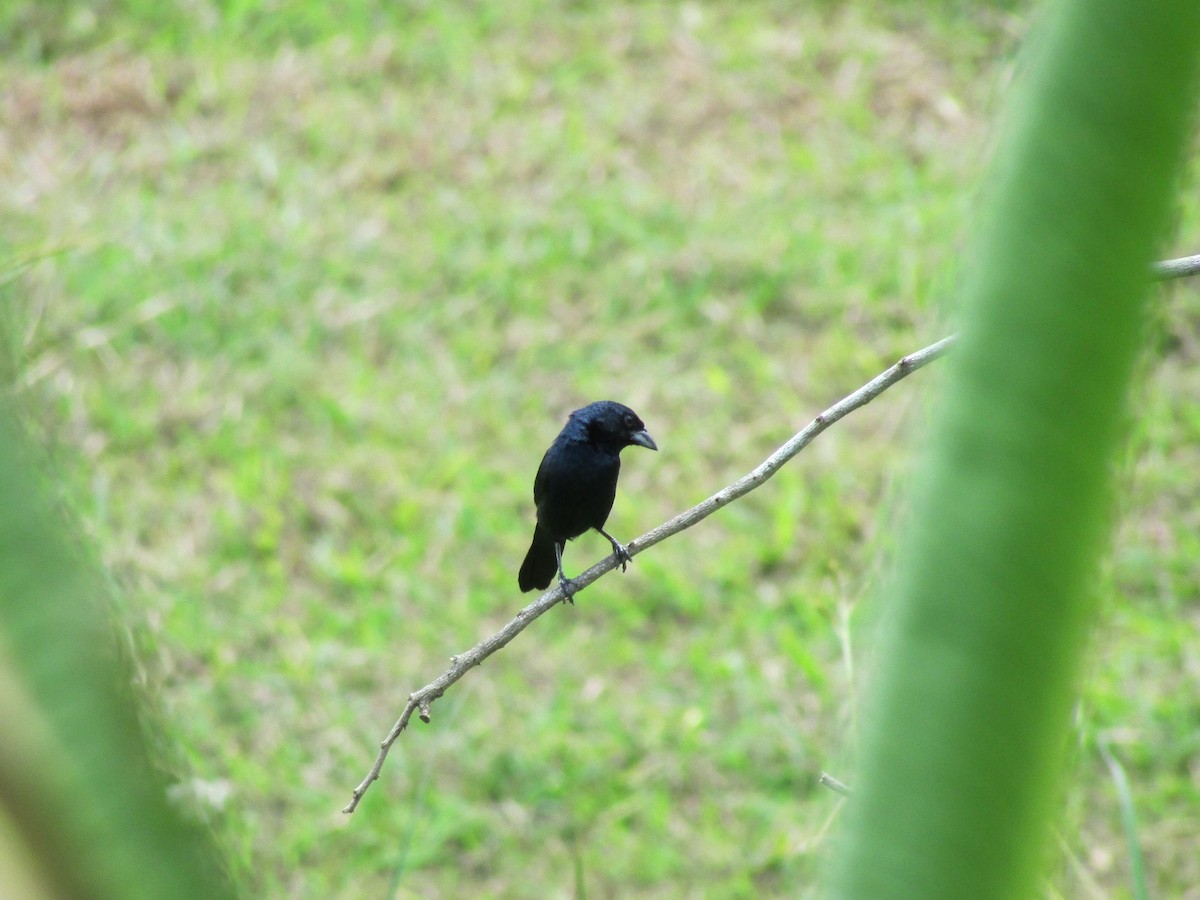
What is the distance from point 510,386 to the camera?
643 centimetres

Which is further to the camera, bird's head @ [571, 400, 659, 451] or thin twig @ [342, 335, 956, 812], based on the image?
bird's head @ [571, 400, 659, 451]

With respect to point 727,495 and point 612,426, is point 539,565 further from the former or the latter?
point 727,495

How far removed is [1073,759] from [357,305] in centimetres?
652

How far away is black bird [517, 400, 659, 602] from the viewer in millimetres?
3406

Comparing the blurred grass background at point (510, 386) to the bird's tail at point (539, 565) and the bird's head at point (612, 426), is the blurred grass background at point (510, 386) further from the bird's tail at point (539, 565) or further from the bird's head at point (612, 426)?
the bird's head at point (612, 426)

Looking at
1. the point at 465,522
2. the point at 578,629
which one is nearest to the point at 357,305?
the point at 465,522

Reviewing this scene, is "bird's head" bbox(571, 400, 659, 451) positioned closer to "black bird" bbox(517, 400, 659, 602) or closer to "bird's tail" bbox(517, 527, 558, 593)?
"black bird" bbox(517, 400, 659, 602)

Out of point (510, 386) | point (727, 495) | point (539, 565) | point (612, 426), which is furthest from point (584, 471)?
point (510, 386)

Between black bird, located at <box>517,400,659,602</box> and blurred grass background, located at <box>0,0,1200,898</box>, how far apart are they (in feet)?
2.68

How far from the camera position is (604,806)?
15.7ft

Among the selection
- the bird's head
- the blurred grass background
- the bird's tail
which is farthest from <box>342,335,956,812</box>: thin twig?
the blurred grass background

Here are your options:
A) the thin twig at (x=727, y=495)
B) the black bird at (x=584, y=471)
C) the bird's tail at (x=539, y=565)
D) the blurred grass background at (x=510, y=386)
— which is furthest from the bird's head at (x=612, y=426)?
the thin twig at (x=727, y=495)

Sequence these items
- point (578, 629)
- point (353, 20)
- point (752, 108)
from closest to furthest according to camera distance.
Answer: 1. point (578, 629)
2. point (752, 108)
3. point (353, 20)

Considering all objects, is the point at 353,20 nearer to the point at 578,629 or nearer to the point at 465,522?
the point at 465,522
